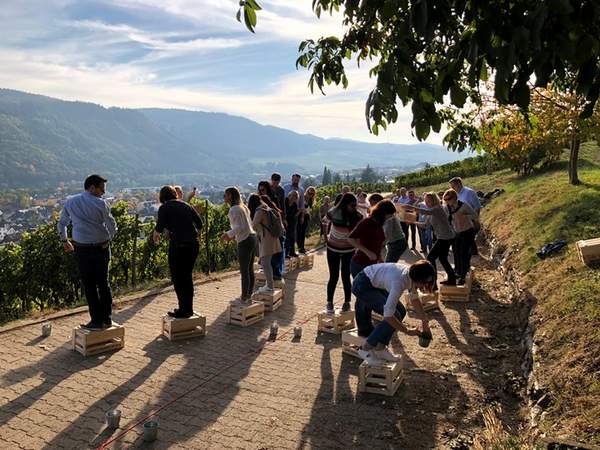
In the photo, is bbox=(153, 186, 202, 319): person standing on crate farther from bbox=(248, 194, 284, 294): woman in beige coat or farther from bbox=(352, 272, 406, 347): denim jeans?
bbox=(352, 272, 406, 347): denim jeans

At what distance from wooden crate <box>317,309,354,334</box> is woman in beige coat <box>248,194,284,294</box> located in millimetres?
1431

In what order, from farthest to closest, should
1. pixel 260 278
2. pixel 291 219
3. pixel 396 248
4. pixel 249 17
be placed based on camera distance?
pixel 291 219 < pixel 260 278 < pixel 396 248 < pixel 249 17

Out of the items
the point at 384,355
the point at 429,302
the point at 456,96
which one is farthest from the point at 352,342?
the point at 456,96

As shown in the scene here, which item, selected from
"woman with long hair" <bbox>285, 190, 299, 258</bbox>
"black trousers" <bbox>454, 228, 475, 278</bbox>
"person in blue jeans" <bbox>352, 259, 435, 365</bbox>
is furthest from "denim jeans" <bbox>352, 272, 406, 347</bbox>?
"woman with long hair" <bbox>285, 190, 299, 258</bbox>

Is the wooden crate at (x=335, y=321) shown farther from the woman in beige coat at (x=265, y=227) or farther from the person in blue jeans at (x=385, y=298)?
the woman in beige coat at (x=265, y=227)

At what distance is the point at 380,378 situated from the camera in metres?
5.64

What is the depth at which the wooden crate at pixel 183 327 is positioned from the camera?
731cm

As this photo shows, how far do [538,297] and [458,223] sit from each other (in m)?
1.96

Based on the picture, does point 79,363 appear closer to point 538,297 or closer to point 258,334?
point 258,334

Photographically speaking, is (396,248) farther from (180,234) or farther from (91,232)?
(91,232)

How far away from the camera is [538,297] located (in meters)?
7.75

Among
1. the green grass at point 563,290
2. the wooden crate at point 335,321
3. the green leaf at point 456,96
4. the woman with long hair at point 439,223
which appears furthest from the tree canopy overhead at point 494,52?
the woman with long hair at point 439,223

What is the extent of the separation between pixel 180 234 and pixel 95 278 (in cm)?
129

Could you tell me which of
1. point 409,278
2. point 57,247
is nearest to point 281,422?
point 409,278
